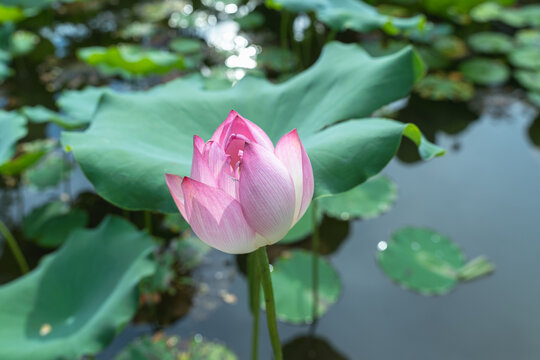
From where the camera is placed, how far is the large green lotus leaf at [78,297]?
94 centimetres

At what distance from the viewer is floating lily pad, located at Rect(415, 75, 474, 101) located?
2471 millimetres

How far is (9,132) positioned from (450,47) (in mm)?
2456

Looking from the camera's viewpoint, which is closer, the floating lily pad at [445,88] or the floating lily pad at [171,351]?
the floating lily pad at [171,351]

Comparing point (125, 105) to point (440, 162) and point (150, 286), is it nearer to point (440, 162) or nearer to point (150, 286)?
point (150, 286)

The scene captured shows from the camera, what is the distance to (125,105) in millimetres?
926

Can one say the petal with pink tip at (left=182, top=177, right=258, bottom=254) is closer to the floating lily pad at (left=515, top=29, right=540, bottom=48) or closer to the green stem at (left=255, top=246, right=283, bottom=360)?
the green stem at (left=255, top=246, right=283, bottom=360)

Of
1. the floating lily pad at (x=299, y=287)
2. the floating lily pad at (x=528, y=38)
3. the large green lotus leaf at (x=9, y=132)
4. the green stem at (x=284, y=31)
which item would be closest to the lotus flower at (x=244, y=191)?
the large green lotus leaf at (x=9, y=132)

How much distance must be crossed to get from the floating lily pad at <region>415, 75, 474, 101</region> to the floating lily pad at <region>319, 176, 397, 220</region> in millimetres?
865

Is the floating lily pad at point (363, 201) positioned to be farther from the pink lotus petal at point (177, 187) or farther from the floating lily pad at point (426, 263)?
the pink lotus petal at point (177, 187)

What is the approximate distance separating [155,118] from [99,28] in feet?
8.64

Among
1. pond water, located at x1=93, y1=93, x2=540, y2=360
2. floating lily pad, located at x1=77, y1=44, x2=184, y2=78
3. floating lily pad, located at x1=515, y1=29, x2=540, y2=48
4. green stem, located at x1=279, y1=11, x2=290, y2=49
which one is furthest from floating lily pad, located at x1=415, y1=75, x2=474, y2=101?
floating lily pad, located at x1=77, y1=44, x2=184, y2=78

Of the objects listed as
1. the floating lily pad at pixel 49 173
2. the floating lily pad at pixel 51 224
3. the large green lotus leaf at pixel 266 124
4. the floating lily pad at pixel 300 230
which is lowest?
the floating lily pad at pixel 49 173

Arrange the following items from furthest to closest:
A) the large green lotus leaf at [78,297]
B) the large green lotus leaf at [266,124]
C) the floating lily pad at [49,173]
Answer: the floating lily pad at [49,173] → the large green lotus leaf at [78,297] → the large green lotus leaf at [266,124]

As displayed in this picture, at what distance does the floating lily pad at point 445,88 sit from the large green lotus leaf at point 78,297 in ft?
6.07
